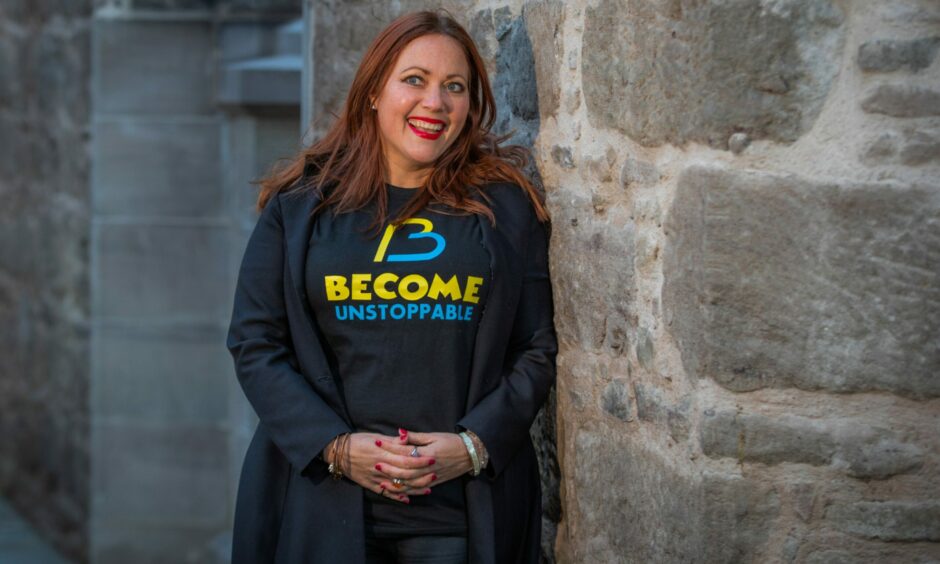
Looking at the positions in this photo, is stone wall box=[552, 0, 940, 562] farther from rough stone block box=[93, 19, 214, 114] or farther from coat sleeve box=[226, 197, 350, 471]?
rough stone block box=[93, 19, 214, 114]

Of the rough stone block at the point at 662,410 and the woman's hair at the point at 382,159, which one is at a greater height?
the woman's hair at the point at 382,159

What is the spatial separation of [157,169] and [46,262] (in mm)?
1385

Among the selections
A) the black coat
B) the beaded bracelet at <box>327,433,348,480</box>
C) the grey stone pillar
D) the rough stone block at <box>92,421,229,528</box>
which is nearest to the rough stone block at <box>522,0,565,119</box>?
the black coat

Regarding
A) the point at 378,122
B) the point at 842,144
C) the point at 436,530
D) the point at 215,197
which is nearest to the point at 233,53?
the point at 215,197

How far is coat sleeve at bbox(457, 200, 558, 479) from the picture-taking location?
281 cm

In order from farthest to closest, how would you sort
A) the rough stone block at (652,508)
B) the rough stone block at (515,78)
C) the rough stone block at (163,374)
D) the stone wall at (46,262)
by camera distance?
1. the stone wall at (46,262)
2. the rough stone block at (163,374)
3. the rough stone block at (515,78)
4. the rough stone block at (652,508)

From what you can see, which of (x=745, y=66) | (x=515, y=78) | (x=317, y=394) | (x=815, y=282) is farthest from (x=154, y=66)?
(x=815, y=282)

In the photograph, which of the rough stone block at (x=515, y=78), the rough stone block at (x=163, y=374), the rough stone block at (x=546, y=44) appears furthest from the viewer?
the rough stone block at (x=163, y=374)

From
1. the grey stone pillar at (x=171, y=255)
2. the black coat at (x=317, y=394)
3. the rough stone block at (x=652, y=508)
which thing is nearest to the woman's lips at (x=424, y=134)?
the black coat at (x=317, y=394)

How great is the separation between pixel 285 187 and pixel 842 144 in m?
1.18

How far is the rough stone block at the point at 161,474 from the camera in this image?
22.5 feet

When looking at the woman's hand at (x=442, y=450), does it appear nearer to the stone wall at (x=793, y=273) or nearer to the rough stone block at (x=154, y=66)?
the stone wall at (x=793, y=273)

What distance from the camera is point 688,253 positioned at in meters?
2.45

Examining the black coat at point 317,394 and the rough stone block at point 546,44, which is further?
the rough stone block at point 546,44
